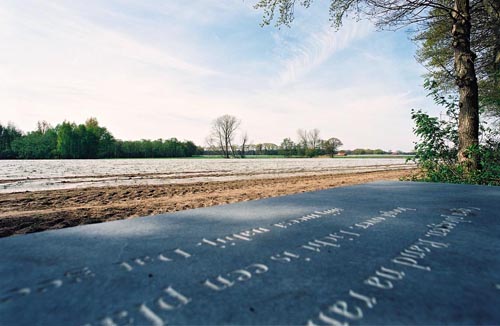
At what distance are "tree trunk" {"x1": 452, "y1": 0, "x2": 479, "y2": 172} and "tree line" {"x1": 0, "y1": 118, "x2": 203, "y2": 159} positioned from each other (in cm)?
7566

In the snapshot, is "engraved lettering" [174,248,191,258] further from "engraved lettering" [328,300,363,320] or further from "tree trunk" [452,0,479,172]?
"tree trunk" [452,0,479,172]

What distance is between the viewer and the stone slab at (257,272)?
1.31 m

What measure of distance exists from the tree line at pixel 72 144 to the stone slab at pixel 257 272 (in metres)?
76.4

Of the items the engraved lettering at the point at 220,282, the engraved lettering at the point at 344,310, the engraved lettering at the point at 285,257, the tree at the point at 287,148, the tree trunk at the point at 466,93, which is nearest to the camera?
the engraved lettering at the point at 344,310

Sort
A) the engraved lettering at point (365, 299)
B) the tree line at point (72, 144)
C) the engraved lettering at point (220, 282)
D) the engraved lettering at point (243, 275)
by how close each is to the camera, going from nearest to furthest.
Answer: the engraved lettering at point (365, 299) < the engraved lettering at point (220, 282) < the engraved lettering at point (243, 275) < the tree line at point (72, 144)

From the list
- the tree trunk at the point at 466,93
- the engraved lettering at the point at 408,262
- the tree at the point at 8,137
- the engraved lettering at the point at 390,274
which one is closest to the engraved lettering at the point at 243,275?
the engraved lettering at the point at 390,274

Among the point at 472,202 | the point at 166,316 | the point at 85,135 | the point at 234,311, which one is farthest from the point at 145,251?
the point at 85,135

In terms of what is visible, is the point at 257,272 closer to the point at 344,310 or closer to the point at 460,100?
the point at 344,310

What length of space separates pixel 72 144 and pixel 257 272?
3079 inches

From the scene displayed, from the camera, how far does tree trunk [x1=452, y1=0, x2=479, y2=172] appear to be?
8.20 meters

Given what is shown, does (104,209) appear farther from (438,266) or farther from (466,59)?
(466,59)

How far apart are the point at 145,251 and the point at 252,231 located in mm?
981

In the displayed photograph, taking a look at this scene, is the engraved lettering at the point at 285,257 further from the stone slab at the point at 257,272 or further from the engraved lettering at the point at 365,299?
the engraved lettering at the point at 365,299

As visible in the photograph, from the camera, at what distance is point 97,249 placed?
2.14 metres
